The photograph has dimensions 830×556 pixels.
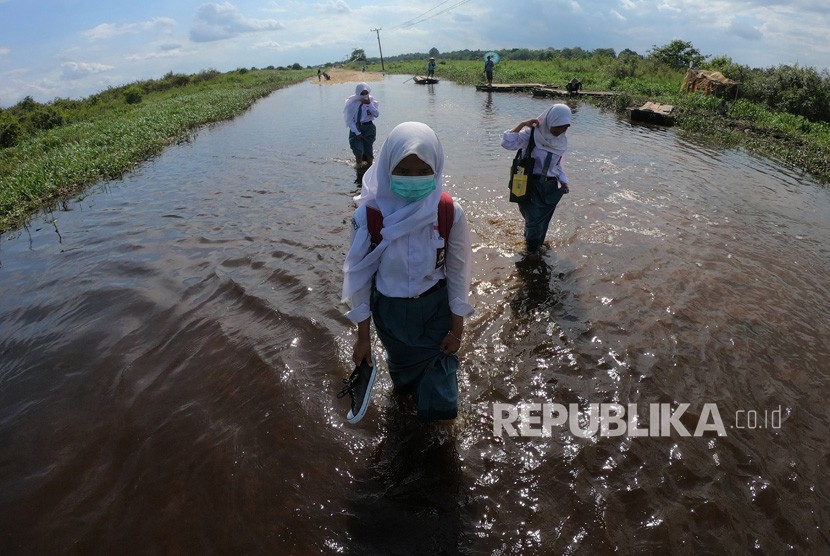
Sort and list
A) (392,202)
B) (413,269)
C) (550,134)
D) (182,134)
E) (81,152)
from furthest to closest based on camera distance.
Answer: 1. (182,134)
2. (81,152)
3. (550,134)
4. (413,269)
5. (392,202)

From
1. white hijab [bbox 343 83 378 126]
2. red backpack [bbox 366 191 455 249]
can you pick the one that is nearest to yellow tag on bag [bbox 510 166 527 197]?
red backpack [bbox 366 191 455 249]

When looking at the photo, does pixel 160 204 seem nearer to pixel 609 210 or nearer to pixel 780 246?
pixel 609 210

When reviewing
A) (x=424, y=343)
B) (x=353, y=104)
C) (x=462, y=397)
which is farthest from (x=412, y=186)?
(x=353, y=104)

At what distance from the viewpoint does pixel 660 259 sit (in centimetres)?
526

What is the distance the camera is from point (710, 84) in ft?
57.8

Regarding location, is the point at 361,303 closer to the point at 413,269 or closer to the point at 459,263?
the point at 413,269

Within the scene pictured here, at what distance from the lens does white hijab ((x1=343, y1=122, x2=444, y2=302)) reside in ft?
6.61

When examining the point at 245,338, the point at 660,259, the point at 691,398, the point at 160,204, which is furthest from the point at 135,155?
the point at 691,398

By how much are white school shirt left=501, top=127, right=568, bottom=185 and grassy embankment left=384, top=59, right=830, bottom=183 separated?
799cm

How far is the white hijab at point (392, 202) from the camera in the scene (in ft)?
6.61

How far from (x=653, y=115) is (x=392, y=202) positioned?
→ 1586 centimetres

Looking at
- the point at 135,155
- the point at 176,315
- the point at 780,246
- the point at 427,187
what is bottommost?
the point at 780,246

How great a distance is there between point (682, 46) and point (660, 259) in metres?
31.0

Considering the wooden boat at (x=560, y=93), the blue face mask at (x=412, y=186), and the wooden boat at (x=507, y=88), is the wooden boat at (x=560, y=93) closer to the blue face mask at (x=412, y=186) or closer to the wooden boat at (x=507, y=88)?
the wooden boat at (x=507, y=88)
